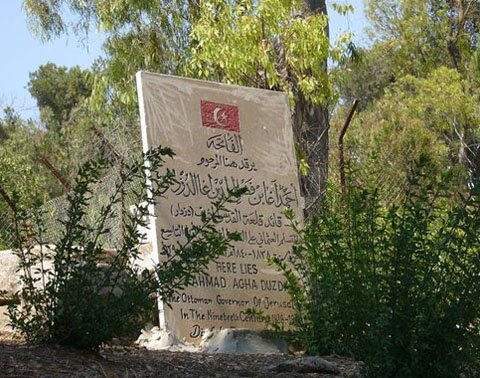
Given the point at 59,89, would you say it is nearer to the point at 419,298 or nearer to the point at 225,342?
the point at 225,342

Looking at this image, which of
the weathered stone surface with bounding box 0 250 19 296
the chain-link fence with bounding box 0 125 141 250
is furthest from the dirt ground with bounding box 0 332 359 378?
the chain-link fence with bounding box 0 125 141 250

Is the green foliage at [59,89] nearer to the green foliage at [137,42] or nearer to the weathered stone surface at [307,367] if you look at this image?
the green foliage at [137,42]

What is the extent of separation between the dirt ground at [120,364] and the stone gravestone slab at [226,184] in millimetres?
1795

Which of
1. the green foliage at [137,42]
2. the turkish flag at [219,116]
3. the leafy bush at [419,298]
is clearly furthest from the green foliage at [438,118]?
the leafy bush at [419,298]

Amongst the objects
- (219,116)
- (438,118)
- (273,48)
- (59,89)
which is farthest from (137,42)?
(59,89)

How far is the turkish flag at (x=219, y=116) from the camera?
9.70 metres

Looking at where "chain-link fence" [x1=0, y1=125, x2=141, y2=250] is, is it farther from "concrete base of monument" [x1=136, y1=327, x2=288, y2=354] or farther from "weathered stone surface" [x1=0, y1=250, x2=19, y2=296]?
"concrete base of monument" [x1=136, y1=327, x2=288, y2=354]

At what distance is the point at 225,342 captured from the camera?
884 centimetres

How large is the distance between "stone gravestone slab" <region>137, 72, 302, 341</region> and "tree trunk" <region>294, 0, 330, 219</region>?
1.93 m

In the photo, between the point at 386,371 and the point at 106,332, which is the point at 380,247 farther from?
the point at 106,332

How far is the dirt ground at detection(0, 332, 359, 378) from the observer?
5.58 metres

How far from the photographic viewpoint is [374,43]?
43.4 meters

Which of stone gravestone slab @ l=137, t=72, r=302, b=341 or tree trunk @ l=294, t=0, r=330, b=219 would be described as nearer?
stone gravestone slab @ l=137, t=72, r=302, b=341

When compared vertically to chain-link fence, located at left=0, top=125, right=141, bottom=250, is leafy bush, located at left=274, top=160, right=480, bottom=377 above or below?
below
